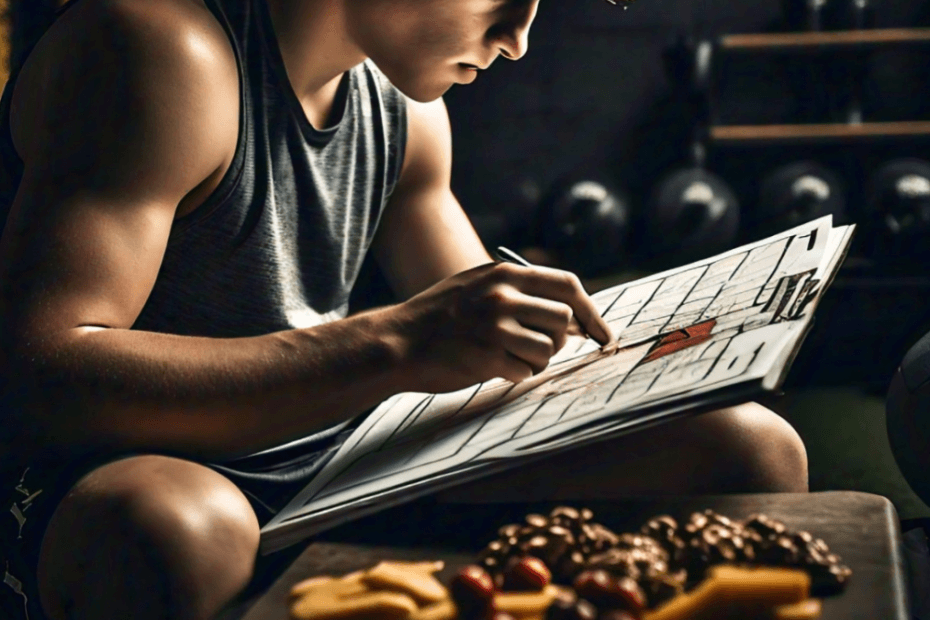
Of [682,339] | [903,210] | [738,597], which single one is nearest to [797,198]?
[903,210]

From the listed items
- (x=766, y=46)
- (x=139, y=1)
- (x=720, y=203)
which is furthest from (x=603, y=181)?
(x=139, y=1)

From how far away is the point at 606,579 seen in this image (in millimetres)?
470

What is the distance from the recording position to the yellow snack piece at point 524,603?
477 mm

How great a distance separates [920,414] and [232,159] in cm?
77

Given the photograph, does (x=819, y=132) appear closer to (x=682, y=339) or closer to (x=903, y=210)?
(x=903, y=210)

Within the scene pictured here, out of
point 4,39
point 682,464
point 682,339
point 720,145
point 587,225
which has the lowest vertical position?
point 587,225

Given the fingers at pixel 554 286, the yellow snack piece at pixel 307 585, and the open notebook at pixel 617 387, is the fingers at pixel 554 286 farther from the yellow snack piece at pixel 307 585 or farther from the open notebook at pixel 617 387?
the yellow snack piece at pixel 307 585

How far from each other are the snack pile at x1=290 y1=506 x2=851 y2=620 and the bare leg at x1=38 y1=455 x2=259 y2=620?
0.26 feet

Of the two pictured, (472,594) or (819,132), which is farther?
(819,132)

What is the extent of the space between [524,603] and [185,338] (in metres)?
0.31

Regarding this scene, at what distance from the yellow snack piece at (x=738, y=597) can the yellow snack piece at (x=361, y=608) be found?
11 centimetres

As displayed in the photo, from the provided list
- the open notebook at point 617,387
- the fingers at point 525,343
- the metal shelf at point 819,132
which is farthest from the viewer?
the metal shelf at point 819,132

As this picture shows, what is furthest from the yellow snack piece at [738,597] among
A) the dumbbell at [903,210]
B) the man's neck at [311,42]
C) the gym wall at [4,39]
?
the dumbbell at [903,210]

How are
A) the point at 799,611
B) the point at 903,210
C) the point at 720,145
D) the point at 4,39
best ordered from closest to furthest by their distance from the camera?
the point at 799,611 → the point at 4,39 → the point at 903,210 → the point at 720,145
